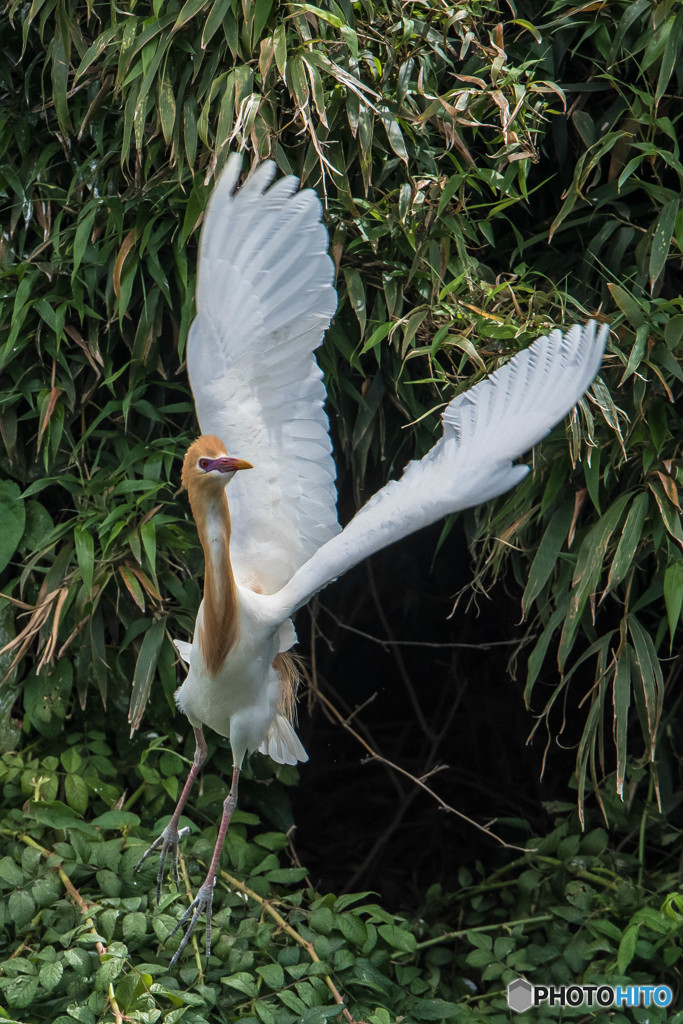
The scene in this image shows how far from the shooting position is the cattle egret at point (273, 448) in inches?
65.0

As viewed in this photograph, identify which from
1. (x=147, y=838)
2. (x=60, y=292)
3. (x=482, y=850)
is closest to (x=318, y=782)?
(x=482, y=850)

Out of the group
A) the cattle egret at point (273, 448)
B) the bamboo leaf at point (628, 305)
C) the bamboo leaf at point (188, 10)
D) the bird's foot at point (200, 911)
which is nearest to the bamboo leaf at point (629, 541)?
the bamboo leaf at point (628, 305)

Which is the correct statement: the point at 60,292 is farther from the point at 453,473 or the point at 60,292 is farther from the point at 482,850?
the point at 482,850

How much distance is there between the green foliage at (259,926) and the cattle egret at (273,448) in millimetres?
113

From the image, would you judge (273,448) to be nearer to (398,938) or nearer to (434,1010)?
(398,938)

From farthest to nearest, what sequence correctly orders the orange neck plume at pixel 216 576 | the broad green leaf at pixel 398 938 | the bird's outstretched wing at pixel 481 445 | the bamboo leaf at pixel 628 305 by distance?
the broad green leaf at pixel 398 938 < the bamboo leaf at pixel 628 305 < the orange neck plume at pixel 216 576 < the bird's outstretched wing at pixel 481 445

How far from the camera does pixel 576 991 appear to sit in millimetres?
2297

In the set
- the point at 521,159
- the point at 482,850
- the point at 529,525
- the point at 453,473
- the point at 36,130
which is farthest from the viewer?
the point at 482,850

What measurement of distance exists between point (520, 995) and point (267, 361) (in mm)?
1435

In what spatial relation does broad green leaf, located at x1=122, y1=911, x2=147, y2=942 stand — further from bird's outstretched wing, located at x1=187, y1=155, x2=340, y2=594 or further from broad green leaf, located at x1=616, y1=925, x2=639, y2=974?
broad green leaf, located at x1=616, y1=925, x2=639, y2=974

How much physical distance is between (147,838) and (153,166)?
1.47 metres

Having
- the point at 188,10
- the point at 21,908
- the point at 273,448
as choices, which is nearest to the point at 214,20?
the point at 188,10

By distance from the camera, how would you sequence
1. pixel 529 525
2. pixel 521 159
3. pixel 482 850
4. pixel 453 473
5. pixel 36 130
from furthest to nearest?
pixel 482 850 < pixel 36 130 < pixel 529 525 < pixel 521 159 < pixel 453 473

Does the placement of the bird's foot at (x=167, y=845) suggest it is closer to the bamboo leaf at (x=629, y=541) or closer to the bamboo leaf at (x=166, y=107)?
the bamboo leaf at (x=629, y=541)
